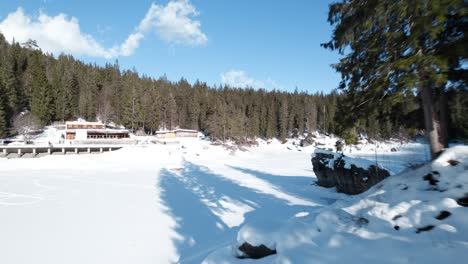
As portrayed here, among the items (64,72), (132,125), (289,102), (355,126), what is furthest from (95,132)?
(289,102)

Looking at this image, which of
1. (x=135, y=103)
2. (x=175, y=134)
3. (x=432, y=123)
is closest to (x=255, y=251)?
(x=432, y=123)

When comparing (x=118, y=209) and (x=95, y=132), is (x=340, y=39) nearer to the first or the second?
(x=118, y=209)

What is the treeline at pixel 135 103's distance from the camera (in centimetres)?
5947

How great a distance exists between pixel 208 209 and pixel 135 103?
57.0m

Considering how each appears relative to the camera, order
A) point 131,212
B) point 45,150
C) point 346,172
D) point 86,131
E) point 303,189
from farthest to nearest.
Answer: point 86,131, point 45,150, point 303,189, point 346,172, point 131,212

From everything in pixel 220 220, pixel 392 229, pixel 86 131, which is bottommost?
pixel 220 220

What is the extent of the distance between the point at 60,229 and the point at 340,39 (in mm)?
12475

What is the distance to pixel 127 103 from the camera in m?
65.1

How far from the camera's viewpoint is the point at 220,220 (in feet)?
→ 38.4

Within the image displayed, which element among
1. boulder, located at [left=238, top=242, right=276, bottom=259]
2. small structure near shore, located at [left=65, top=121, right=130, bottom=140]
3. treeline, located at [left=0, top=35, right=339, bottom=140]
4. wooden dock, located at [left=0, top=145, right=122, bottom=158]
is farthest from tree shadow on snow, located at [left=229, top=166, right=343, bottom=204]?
small structure near shore, located at [left=65, top=121, right=130, bottom=140]

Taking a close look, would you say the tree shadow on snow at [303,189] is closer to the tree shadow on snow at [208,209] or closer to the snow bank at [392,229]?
the tree shadow on snow at [208,209]

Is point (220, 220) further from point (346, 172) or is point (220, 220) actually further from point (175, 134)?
point (175, 134)

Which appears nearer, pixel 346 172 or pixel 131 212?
pixel 131 212

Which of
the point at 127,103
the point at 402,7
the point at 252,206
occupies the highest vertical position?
the point at 127,103
